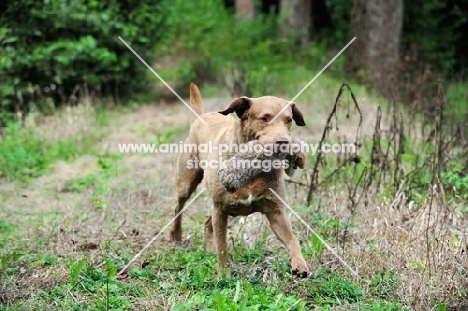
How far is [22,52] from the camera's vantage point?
11.2 metres

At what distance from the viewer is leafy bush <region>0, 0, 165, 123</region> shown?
1106 centimetres

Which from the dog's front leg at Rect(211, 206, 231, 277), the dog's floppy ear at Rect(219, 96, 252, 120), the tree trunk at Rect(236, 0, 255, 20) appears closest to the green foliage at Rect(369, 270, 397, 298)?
the dog's front leg at Rect(211, 206, 231, 277)

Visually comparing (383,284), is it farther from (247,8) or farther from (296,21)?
(247,8)

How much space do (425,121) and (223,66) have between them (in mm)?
7101

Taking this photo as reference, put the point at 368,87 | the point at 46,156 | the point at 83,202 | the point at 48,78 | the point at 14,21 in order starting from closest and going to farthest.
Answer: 1. the point at 83,202
2. the point at 46,156
3. the point at 14,21
4. the point at 48,78
5. the point at 368,87

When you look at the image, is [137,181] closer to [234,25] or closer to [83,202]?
[83,202]

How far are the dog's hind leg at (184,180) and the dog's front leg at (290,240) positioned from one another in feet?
4.51

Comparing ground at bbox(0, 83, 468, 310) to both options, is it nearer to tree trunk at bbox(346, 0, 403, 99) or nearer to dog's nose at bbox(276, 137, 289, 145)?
dog's nose at bbox(276, 137, 289, 145)

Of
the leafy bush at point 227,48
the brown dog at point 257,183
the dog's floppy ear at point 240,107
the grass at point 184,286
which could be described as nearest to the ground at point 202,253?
the grass at point 184,286

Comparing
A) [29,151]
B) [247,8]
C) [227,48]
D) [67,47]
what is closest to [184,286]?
[29,151]

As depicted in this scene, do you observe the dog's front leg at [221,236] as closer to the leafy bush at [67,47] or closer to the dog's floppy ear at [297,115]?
the dog's floppy ear at [297,115]

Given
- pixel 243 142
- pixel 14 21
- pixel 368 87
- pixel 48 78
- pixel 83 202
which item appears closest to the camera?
pixel 243 142

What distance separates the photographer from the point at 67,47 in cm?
1148

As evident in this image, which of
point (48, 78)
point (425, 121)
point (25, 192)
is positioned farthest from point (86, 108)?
point (425, 121)
